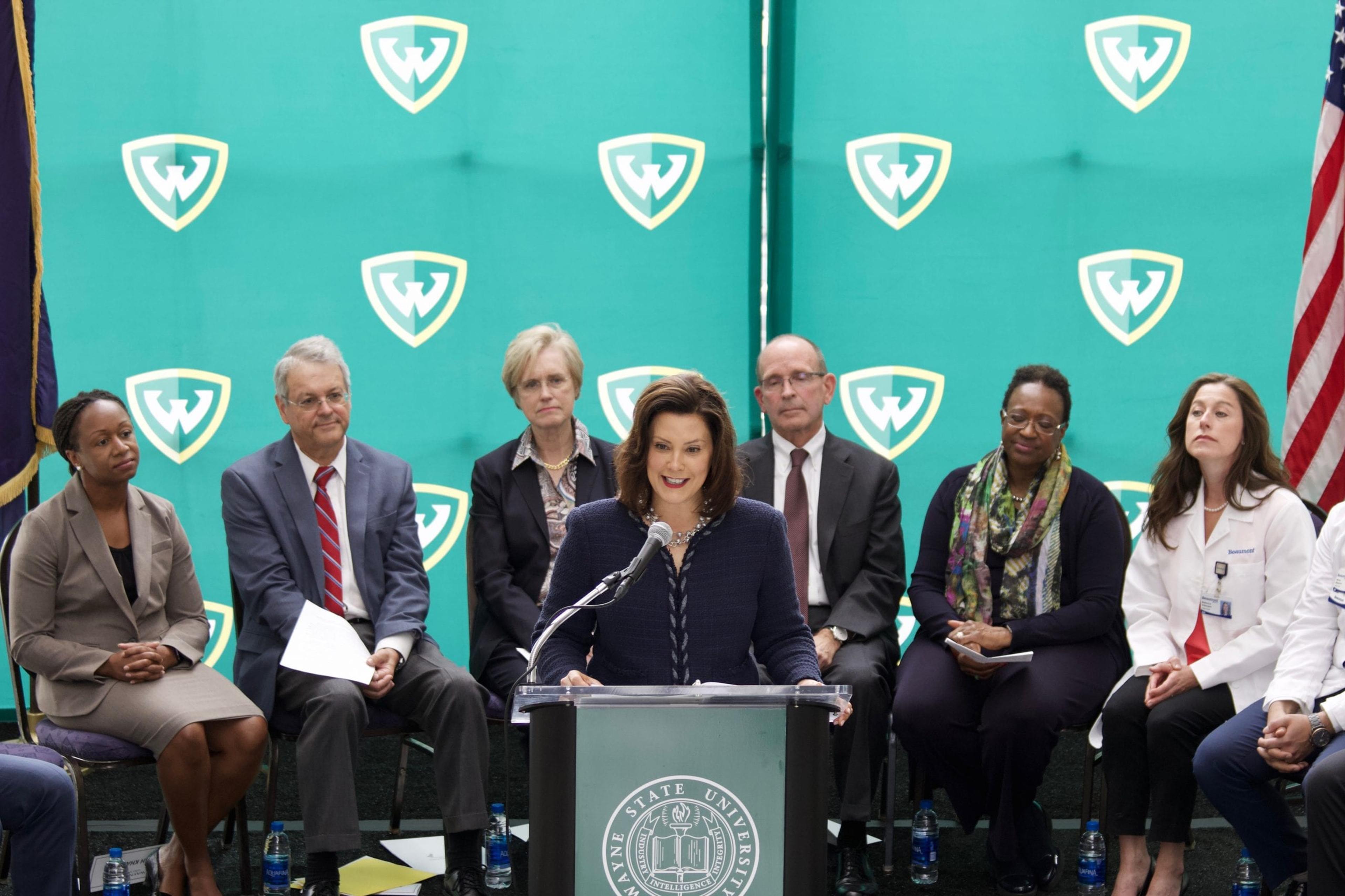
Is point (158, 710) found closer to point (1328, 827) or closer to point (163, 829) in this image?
point (163, 829)

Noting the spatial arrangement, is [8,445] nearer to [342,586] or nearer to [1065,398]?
[342,586]

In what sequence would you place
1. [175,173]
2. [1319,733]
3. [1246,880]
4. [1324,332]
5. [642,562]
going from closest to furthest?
1. [642,562]
2. [1319,733]
3. [1246,880]
4. [1324,332]
5. [175,173]

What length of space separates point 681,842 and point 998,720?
5.70 ft

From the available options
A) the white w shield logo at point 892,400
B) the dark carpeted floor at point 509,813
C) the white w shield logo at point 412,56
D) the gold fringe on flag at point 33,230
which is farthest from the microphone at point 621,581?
the white w shield logo at point 412,56

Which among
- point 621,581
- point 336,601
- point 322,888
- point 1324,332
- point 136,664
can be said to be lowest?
point 322,888

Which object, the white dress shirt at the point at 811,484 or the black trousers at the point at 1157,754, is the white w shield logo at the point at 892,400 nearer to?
the white dress shirt at the point at 811,484

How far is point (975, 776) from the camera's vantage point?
390 centimetres

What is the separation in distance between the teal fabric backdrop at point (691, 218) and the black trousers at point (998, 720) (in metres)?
1.47

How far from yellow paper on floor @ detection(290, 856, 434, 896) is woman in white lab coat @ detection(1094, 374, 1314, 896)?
2.03 meters

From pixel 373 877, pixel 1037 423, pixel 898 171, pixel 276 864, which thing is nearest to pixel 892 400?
pixel 898 171

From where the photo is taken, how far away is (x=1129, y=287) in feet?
17.1

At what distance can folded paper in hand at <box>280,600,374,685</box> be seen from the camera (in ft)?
11.9

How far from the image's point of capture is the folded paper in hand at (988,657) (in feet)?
12.2

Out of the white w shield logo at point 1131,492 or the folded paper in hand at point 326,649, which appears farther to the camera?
the white w shield logo at point 1131,492
